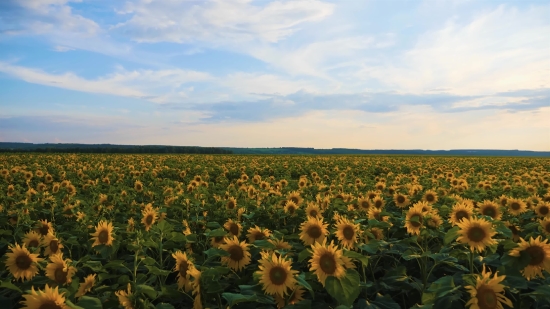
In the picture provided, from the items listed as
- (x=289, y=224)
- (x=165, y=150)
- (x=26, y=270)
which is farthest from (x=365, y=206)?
(x=165, y=150)

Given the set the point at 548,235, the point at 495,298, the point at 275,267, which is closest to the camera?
the point at 495,298

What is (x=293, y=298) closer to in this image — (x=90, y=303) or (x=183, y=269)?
(x=183, y=269)

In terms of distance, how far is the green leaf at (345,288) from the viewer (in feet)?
9.27

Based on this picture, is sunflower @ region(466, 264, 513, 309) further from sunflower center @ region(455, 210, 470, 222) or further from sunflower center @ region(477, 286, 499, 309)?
sunflower center @ region(455, 210, 470, 222)

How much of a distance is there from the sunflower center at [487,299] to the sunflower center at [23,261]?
13.5 ft

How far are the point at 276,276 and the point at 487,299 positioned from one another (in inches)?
61.1

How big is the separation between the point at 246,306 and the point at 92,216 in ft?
14.2

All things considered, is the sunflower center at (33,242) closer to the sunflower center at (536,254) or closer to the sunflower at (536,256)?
the sunflower at (536,256)

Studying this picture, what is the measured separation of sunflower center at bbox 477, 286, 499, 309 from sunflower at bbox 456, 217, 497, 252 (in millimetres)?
1132

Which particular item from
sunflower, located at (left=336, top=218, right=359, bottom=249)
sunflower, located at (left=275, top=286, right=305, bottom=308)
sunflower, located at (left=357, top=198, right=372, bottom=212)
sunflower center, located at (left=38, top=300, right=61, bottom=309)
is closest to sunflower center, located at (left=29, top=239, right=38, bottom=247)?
sunflower center, located at (left=38, top=300, right=61, bottom=309)

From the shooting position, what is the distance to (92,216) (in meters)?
6.57

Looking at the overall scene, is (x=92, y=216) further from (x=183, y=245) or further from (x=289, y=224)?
(x=289, y=224)

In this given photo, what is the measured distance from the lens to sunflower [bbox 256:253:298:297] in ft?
10.1

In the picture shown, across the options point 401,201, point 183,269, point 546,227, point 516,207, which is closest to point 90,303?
point 183,269
